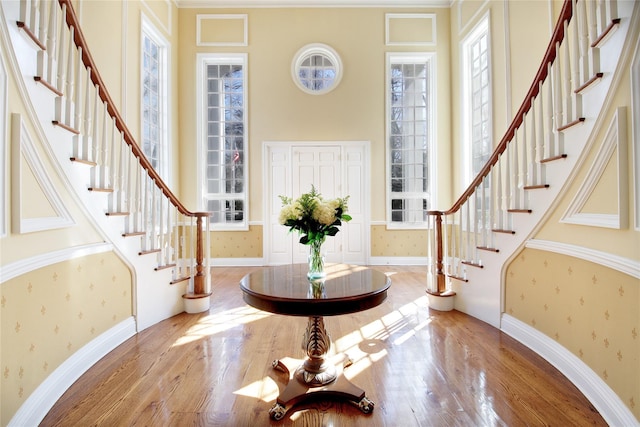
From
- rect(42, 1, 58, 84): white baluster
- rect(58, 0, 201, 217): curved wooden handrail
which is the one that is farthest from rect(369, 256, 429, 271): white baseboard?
rect(42, 1, 58, 84): white baluster

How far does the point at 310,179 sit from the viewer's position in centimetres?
552

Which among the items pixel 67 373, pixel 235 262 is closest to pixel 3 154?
pixel 67 373

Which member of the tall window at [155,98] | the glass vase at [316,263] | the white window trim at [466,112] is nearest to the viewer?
the glass vase at [316,263]

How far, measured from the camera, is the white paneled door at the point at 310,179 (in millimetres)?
5500

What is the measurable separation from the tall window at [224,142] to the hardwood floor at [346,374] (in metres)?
2.89

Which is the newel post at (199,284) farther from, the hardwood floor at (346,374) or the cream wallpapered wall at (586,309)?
the cream wallpapered wall at (586,309)

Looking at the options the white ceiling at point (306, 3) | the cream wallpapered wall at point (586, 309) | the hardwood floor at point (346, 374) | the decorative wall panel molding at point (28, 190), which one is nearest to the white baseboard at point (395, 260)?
the hardwood floor at point (346, 374)

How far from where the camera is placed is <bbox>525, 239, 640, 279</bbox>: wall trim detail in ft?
4.82

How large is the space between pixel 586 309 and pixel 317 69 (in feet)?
16.6

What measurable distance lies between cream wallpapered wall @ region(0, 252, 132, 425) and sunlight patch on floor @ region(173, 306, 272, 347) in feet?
1.74

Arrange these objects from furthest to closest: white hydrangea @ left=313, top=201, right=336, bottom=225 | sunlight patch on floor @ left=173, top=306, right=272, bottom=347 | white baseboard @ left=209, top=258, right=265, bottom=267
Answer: white baseboard @ left=209, top=258, right=265, bottom=267
sunlight patch on floor @ left=173, top=306, right=272, bottom=347
white hydrangea @ left=313, top=201, right=336, bottom=225

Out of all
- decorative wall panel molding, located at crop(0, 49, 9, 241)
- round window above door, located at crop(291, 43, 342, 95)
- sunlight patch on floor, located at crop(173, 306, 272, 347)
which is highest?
round window above door, located at crop(291, 43, 342, 95)

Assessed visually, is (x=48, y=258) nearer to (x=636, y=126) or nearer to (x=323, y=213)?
(x=323, y=213)

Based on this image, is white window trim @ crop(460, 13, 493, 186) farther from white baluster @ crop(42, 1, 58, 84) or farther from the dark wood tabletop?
white baluster @ crop(42, 1, 58, 84)
